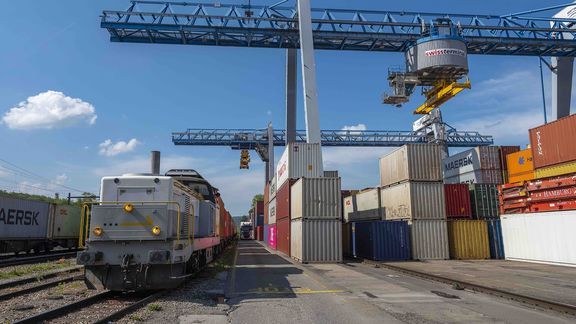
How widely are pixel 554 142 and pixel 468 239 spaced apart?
21.5 feet

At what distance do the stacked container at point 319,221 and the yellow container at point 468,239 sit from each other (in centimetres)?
666

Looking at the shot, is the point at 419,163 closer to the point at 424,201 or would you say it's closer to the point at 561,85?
the point at 424,201

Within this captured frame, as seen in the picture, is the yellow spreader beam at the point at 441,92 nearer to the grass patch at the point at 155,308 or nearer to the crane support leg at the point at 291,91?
the crane support leg at the point at 291,91

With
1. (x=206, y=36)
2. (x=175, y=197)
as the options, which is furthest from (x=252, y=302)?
(x=206, y=36)

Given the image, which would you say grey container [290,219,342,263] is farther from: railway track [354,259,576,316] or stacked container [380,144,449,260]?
railway track [354,259,576,316]

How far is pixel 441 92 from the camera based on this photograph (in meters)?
27.9

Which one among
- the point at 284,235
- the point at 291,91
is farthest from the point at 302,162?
the point at 291,91

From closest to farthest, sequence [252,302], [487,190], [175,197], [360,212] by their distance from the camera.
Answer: [252,302] → [175,197] → [487,190] → [360,212]

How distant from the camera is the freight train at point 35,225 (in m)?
22.5

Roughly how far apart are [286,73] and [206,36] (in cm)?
764

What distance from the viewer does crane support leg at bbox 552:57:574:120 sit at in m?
36.3

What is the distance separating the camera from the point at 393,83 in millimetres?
28734

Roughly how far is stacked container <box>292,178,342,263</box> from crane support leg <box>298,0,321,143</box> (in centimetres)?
563

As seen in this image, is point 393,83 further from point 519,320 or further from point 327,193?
point 519,320
